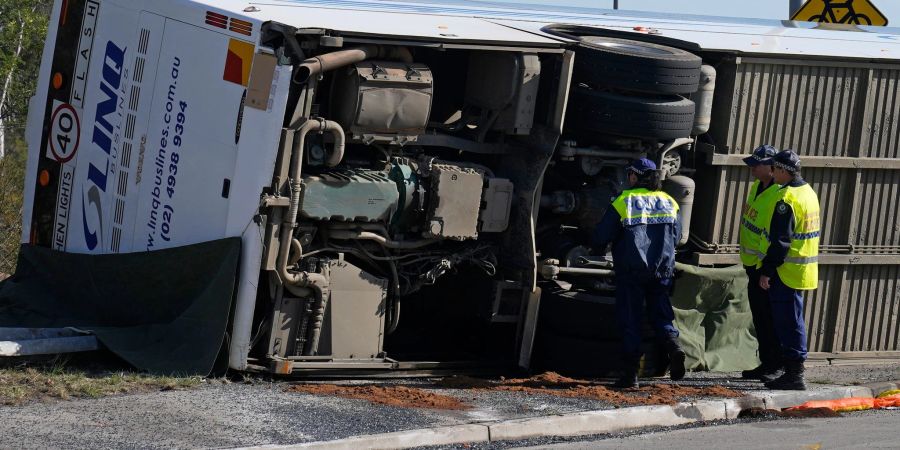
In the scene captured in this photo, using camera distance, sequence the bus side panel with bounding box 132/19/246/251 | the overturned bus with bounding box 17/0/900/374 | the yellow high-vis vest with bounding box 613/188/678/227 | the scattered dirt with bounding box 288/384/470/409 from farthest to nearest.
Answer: the yellow high-vis vest with bounding box 613/188/678/227 → the bus side panel with bounding box 132/19/246/251 → the overturned bus with bounding box 17/0/900/374 → the scattered dirt with bounding box 288/384/470/409

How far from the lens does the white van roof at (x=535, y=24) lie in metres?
9.50

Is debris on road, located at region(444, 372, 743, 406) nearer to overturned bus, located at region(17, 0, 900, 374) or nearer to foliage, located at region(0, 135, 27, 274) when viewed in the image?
overturned bus, located at region(17, 0, 900, 374)

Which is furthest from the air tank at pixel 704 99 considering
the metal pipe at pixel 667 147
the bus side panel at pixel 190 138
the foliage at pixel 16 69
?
the foliage at pixel 16 69

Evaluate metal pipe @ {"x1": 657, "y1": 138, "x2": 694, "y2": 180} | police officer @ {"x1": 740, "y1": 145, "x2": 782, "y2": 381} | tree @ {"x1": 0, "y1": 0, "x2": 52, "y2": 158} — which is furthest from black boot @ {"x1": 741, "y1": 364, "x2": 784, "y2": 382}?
tree @ {"x1": 0, "y1": 0, "x2": 52, "y2": 158}

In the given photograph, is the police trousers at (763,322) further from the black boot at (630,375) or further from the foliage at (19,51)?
the foliage at (19,51)

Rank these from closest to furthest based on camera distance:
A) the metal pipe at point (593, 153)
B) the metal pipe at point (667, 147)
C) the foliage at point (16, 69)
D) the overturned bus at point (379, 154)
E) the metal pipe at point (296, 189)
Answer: the metal pipe at point (296, 189), the overturned bus at point (379, 154), the metal pipe at point (593, 153), the metal pipe at point (667, 147), the foliage at point (16, 69)

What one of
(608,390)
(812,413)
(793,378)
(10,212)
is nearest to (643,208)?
(608,390)

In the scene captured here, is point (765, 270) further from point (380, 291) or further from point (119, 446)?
point (119, 446)

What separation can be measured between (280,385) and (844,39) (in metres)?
5.89

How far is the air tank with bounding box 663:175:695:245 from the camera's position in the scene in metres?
10.8

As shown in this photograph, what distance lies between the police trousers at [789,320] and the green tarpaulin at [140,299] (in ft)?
12.3

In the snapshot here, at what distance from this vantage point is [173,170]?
9750 mm

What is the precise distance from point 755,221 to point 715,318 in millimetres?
1195

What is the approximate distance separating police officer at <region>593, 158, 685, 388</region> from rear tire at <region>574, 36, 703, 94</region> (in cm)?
65
